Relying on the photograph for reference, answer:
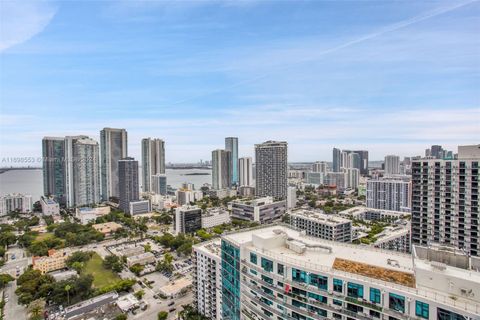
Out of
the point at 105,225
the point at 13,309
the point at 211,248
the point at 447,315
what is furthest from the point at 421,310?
the point at 105,225

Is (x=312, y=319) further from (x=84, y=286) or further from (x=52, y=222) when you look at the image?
(x=52, y=222)

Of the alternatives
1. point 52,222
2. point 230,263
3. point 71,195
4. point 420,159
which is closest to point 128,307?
point 230,263

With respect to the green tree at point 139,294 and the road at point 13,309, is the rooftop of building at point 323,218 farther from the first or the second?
the road at point 13,309

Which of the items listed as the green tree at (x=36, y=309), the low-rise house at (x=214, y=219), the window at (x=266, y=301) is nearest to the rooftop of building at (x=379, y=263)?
the window at (x=266, y=301)

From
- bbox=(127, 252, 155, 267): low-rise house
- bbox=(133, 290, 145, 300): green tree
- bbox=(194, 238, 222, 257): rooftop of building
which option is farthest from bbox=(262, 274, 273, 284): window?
bbox=(127, 252, 155, 267): low-rise house

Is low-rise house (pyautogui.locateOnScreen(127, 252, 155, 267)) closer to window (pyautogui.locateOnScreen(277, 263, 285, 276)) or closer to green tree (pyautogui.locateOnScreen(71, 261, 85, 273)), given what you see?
green tree (pyautogui.locateOnScreen(71, 261, 85, 273))

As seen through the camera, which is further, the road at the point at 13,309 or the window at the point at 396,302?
the road at the point at 13,309

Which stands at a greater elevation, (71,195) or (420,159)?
(420,159)
